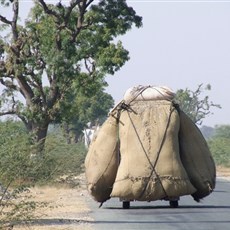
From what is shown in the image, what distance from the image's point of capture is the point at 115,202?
26328 millimetres

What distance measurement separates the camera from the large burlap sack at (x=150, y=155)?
20875 mm

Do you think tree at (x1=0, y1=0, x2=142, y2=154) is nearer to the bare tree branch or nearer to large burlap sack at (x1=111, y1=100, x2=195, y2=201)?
the bare tree branch

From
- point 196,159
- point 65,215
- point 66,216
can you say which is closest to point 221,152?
point 196,159

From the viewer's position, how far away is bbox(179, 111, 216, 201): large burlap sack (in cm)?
2184

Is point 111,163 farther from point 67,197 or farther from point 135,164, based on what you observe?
point 67,197

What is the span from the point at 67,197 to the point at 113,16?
13869 millimetres

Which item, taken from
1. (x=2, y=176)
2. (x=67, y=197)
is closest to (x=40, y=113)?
(x=67, y=197)

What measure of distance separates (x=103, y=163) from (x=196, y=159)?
86.5 inches

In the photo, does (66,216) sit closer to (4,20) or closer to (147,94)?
(147,94)

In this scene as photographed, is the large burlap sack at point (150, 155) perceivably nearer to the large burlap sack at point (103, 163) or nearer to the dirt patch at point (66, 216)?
the large burlap sack at point (103, 163)

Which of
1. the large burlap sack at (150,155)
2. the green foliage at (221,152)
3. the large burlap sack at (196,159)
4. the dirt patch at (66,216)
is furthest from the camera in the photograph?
the green foliage at (221,152)

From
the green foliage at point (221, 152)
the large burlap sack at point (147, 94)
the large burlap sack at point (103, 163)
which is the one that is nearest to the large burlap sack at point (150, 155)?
the large burlap sack at point (147, 94)

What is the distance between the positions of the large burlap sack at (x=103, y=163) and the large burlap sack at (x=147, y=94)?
72cm

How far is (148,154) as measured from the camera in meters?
21.2
